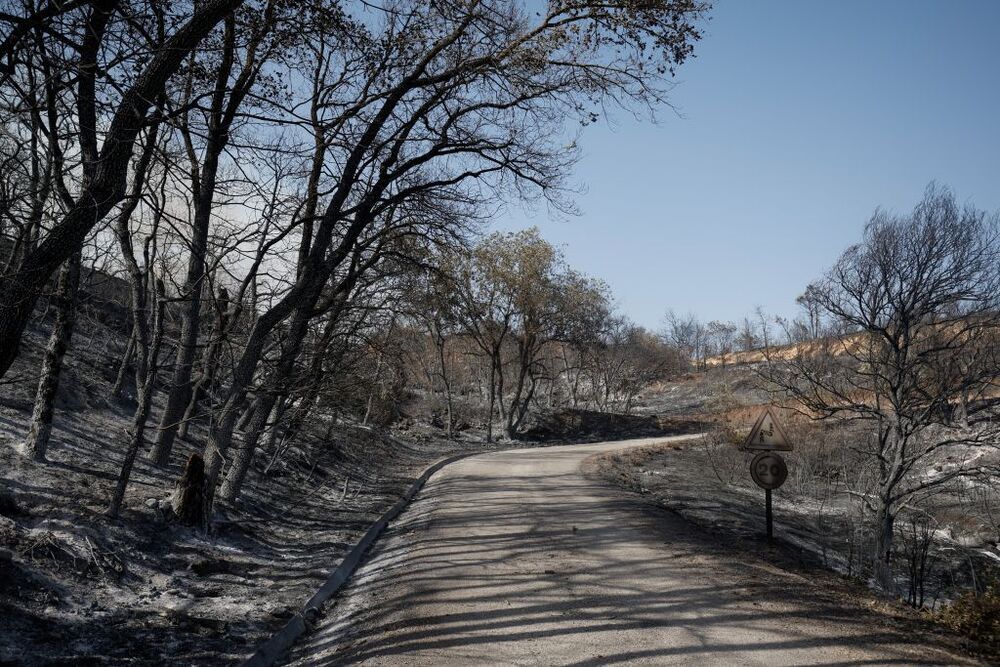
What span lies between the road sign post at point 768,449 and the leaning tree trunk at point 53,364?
9.24 meters

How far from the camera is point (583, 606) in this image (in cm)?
686

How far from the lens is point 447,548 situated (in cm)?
971

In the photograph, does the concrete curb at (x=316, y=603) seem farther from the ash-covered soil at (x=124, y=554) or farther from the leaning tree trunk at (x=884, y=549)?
the leaning tree trunk at (x=884, y=549)

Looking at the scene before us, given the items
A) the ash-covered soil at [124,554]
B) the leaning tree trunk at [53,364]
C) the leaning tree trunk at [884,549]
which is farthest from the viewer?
the leaning tree trunk at [884,549]

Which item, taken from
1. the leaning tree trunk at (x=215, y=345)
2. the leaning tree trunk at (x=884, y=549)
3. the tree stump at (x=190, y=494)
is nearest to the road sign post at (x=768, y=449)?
the leaning tree trunk at (x=884, y=549)

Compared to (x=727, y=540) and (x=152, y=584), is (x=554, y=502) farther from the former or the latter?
(x=152, y=584)

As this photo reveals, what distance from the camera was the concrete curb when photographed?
18.7 ft

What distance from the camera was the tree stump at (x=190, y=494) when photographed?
880 cm

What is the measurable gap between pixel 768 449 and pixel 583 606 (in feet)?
16.8

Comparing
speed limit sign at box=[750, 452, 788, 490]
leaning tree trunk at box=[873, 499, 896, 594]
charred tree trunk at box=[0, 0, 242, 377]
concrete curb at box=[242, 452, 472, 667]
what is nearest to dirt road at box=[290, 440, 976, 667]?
concrete curb at box=[242, 452, 472, 667]

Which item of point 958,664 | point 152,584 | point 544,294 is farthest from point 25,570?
point 544,294

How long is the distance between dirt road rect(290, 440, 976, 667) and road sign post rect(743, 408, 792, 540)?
1.21 m

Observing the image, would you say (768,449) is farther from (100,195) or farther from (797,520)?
(797,520)

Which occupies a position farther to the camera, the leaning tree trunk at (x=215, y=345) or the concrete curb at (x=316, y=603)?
the leaning tree trunk at (x=215, y=345)
